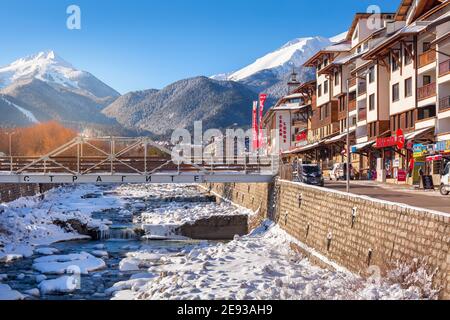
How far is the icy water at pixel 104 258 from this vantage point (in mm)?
19981

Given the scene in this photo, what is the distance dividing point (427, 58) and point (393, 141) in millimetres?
6680

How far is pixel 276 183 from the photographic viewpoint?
33500mm

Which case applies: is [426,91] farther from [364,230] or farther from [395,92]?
[364,230]

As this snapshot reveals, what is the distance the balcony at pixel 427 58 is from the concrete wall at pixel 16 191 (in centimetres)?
3393

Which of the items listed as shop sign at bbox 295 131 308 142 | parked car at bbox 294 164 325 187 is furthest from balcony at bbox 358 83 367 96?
shop sign at bbox 295 131 308 142

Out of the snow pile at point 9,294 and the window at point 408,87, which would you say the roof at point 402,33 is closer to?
the window at point 408,87

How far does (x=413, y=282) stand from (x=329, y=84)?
52706 millimetres

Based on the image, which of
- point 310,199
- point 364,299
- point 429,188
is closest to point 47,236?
point 310,199

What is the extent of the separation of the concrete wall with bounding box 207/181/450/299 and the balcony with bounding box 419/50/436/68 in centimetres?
1547

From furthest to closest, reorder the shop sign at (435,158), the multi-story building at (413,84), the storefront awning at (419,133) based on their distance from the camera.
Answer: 1. the storefront awning at (419,133)
2. the multi-story building at (413,84)
3. the shop sign at (435,158)

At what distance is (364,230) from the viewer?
55.4ft

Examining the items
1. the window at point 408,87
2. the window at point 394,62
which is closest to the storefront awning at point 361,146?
the window at point 408,87

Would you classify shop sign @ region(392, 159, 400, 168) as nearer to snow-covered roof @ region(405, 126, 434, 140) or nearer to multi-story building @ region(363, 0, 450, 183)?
multi-story building @ region(363, 0, 450, 183)

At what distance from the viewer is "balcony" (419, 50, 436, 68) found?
122 feet
